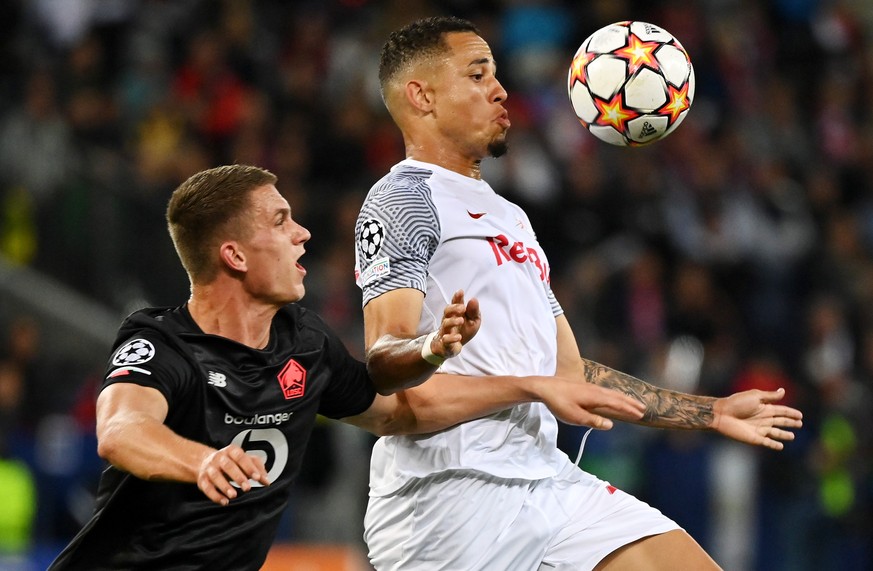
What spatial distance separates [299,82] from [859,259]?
5.70 metres

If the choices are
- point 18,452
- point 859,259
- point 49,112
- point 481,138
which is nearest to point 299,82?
point 49,112

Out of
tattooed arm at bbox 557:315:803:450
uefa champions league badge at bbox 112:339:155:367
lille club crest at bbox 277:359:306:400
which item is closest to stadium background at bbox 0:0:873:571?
lille club crest at bbox 277:359:306:400

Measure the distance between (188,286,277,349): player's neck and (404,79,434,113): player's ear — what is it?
1.16 m

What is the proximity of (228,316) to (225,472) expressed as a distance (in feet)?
3.73

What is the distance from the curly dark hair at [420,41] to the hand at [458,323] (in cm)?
152

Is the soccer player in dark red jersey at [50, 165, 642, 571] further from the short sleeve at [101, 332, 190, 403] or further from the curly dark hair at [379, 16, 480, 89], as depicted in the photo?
the curly dark hair at [379, 16, 480, 89]

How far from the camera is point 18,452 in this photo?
32.8 feet

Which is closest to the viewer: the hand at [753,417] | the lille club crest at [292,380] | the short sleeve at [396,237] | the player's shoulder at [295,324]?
the lille club crest at [292,380]

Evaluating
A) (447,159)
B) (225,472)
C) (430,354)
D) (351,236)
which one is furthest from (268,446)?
(351,236)

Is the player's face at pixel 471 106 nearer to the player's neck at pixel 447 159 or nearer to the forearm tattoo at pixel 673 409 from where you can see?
the player's neck at pixel 447 159

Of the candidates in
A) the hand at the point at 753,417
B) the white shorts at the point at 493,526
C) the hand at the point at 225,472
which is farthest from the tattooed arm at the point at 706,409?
the hand at the point at 225,472

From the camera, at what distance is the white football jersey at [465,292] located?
4781mm

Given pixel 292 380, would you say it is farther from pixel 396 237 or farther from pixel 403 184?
pixel 403 184

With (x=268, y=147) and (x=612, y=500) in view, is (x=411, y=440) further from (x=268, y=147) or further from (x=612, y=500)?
(x=268, y=147)
